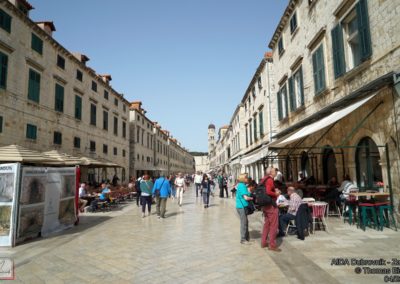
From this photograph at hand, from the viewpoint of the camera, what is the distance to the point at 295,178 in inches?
594

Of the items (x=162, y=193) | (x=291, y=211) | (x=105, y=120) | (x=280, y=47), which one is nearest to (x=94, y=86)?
(x=105, y=120)

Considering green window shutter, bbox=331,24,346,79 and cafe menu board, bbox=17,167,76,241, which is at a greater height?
green window shutter, bbox=331,24,346,79

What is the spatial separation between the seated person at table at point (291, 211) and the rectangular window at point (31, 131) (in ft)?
44.6

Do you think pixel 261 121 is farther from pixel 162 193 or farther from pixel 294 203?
pixel 294 203

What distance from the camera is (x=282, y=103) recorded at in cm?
1609

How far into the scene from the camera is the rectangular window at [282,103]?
619 inches

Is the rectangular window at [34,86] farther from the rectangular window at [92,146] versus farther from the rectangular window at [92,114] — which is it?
the rectangular window at [92,146]

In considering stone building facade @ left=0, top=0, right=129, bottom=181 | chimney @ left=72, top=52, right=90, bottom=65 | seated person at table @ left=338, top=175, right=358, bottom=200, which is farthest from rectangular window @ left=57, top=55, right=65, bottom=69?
seated person at table @ left=338, top=175, right=358, bottom=200

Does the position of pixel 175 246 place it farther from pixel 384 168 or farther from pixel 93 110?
pixel 93 110

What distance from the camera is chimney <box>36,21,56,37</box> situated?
16.5m

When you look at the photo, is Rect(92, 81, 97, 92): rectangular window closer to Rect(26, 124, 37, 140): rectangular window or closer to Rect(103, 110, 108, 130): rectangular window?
Rect(103, 110, 108, 130): rectangular window

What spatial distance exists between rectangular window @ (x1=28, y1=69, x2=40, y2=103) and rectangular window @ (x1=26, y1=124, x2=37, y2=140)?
1.50 meters

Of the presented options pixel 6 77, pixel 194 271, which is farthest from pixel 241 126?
pixel 194 271

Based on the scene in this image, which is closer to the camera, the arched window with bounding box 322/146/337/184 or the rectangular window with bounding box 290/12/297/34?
the arched window with bounding box 322/146/337/184
